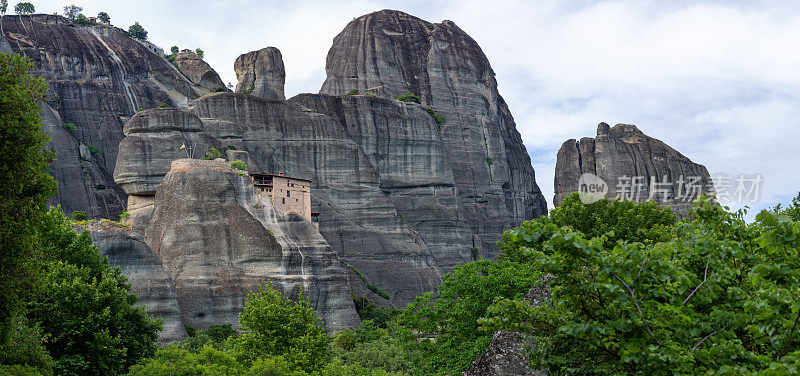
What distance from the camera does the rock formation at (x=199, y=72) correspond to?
110625mm

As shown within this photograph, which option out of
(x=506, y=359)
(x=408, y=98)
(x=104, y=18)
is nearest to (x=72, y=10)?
(x=104, y=18)

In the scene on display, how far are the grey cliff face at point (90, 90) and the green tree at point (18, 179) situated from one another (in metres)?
66.4

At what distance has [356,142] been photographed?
9494cm

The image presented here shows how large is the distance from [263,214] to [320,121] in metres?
Answer: 31.2

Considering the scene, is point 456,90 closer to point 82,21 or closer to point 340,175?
point 340,175

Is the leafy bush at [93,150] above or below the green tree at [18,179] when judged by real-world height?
above

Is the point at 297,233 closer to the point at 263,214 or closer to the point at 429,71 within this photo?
the point at 263,214

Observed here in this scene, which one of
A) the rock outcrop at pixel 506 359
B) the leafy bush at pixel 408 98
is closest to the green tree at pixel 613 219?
the rock outcrop at pixel 506 359

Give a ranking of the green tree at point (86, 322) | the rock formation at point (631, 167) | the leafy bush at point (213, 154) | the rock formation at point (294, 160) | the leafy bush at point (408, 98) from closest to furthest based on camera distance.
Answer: the green tree at point (86, 322) < the rock formation at point (294, 160) < the leafy bush at point (213, 154) < the leafy bush at point (408, 98) < the rock formation at point (631, 167)

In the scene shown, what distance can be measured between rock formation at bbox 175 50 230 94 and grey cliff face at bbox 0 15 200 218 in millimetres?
5679

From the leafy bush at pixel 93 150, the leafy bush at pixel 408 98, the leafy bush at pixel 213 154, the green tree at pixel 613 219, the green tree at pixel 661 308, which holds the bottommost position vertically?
the green tree at pixel 661 308

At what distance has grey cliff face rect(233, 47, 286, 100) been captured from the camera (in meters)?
99.6

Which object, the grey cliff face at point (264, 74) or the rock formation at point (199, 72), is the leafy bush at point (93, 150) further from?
the rock formation at point (199, 72)

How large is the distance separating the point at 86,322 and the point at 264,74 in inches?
2922
